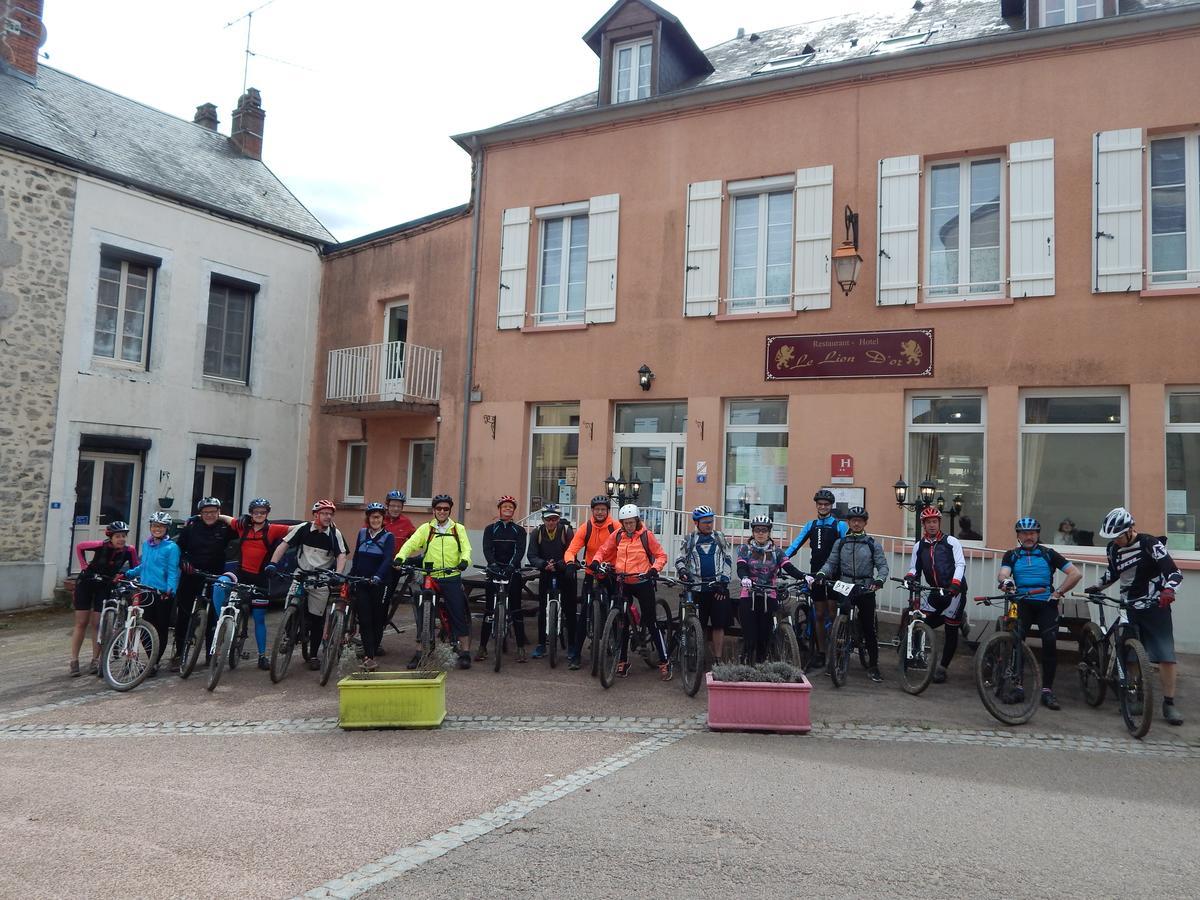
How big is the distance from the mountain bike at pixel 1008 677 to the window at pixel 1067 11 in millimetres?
8067

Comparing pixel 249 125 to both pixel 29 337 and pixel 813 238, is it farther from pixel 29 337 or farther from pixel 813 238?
pixel 813 238

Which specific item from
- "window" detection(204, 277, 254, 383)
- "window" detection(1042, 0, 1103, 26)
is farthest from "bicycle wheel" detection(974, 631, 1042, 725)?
"window" detection(204, 277, 254, 383)

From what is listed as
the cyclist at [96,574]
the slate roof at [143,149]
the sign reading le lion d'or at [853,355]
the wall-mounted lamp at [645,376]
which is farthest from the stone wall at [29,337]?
the sign reading le lion d'or at [853,355]

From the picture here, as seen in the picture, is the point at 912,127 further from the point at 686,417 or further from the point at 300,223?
the point at 300,223

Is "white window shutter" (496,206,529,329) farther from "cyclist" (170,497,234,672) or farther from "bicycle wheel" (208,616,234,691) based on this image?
"bicycle wheel" (208,616,234,691)

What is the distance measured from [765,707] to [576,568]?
8.70 ft

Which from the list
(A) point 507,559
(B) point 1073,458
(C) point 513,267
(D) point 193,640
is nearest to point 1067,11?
(B) point 1073,458

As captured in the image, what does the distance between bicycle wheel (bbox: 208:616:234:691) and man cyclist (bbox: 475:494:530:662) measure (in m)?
2.39

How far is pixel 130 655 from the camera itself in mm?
8633

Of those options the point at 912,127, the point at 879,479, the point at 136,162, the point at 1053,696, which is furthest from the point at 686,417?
the point at 136,162

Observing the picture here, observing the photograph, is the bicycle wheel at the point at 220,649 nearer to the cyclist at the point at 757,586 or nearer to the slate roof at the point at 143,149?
the cyclist at the point at 757,586

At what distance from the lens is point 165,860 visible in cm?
435

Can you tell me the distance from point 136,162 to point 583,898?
15.8 m

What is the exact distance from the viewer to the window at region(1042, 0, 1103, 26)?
1160 cm
